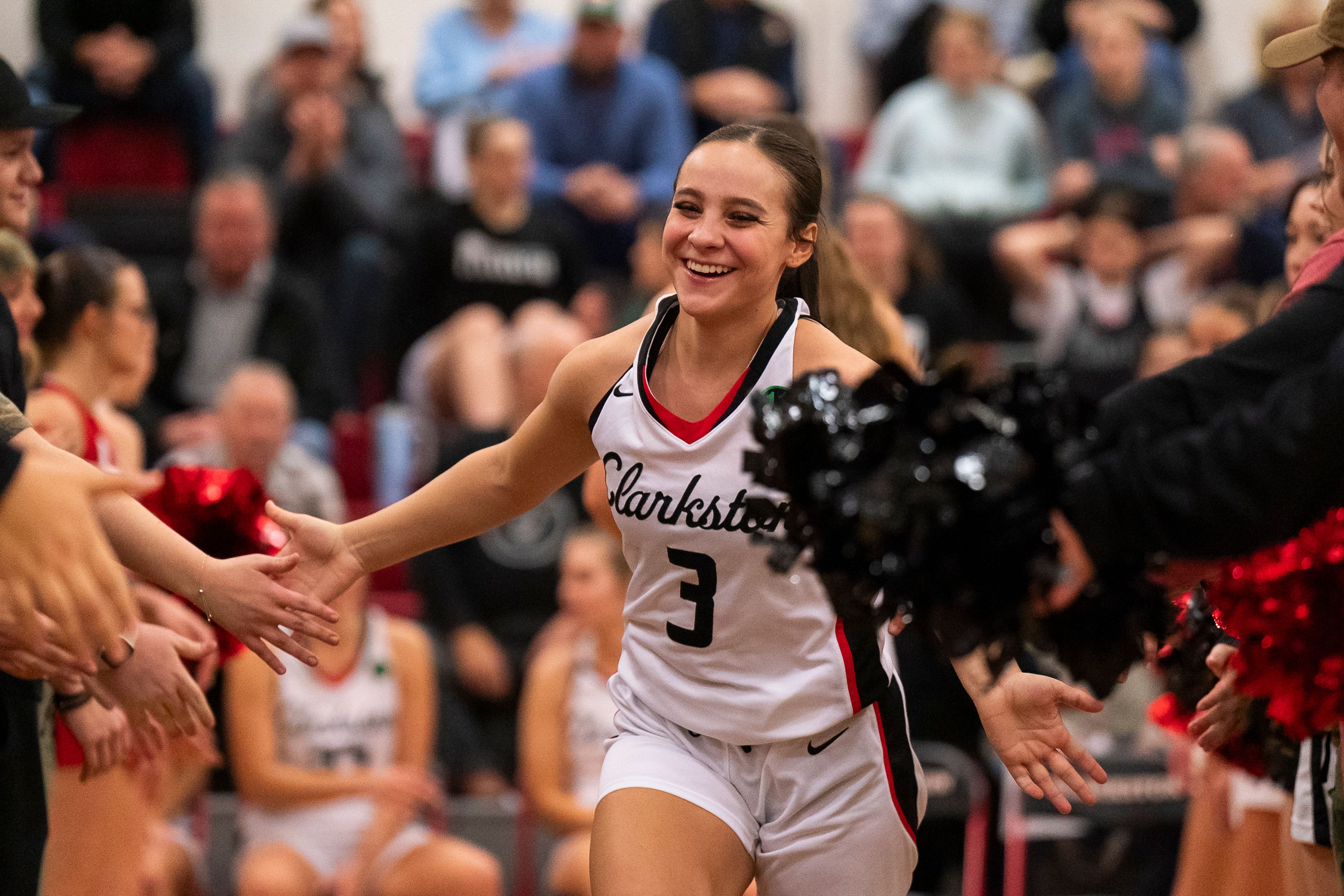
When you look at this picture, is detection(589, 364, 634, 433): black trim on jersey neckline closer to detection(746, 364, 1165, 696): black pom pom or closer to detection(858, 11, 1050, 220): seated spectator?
detection(746, 364, 1165, 696): black pom pom

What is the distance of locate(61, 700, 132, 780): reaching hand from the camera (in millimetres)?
3488

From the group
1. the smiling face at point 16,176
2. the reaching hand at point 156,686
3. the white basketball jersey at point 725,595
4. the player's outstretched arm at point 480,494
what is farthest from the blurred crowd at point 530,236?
the white basketball jersey at point 725,595

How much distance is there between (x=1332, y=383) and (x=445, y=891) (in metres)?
4.05

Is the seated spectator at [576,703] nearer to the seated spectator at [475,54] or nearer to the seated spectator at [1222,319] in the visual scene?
the seated spectator at [1222,319]

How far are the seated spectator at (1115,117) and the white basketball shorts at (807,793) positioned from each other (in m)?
6.70

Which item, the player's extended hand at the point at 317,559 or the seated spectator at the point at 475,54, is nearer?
the player's extended hand at the point at 317,559

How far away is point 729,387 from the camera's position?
3148mm

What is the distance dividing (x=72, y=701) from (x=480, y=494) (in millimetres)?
1066

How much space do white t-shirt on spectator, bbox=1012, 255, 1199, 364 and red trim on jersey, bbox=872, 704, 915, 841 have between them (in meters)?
5.15

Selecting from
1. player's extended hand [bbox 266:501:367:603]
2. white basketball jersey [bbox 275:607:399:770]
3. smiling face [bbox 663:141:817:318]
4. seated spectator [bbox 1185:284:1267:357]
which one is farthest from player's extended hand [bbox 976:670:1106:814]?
white basketball jersey [bbox 275:607:399:770]

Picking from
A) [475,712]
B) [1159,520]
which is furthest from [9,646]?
[475,712]

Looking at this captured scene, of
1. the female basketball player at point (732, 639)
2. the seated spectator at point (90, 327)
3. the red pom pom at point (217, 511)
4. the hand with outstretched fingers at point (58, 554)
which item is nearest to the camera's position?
the hand with outstretched fingers at point (58, 554)

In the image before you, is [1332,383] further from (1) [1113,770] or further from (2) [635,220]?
(2) [635,220]

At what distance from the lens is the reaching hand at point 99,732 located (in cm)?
349
